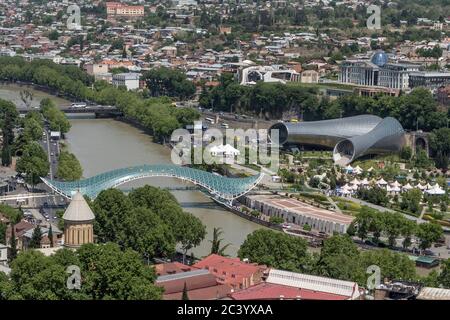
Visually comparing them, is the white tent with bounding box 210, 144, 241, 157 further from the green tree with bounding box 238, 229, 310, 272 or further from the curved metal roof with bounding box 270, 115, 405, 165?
the green tree with bounding box 238, 229, 310, 272

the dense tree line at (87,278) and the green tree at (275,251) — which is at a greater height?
the dense tree line at (87,278)

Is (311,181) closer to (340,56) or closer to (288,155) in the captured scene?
(288,155)

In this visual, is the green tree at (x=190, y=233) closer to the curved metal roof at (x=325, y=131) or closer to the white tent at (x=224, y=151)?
the white tent at (x=224, y=151)

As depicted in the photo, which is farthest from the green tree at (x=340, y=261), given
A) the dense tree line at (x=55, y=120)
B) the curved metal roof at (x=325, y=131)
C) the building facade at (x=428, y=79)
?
the building facade at (x=428, y=79)

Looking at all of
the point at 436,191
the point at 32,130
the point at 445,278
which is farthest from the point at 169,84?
the point at 445,278

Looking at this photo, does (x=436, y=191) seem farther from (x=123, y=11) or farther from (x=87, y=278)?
(x=123, y=11)

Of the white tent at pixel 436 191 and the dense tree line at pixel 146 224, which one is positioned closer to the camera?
the dense tree line at pixel 146 224
